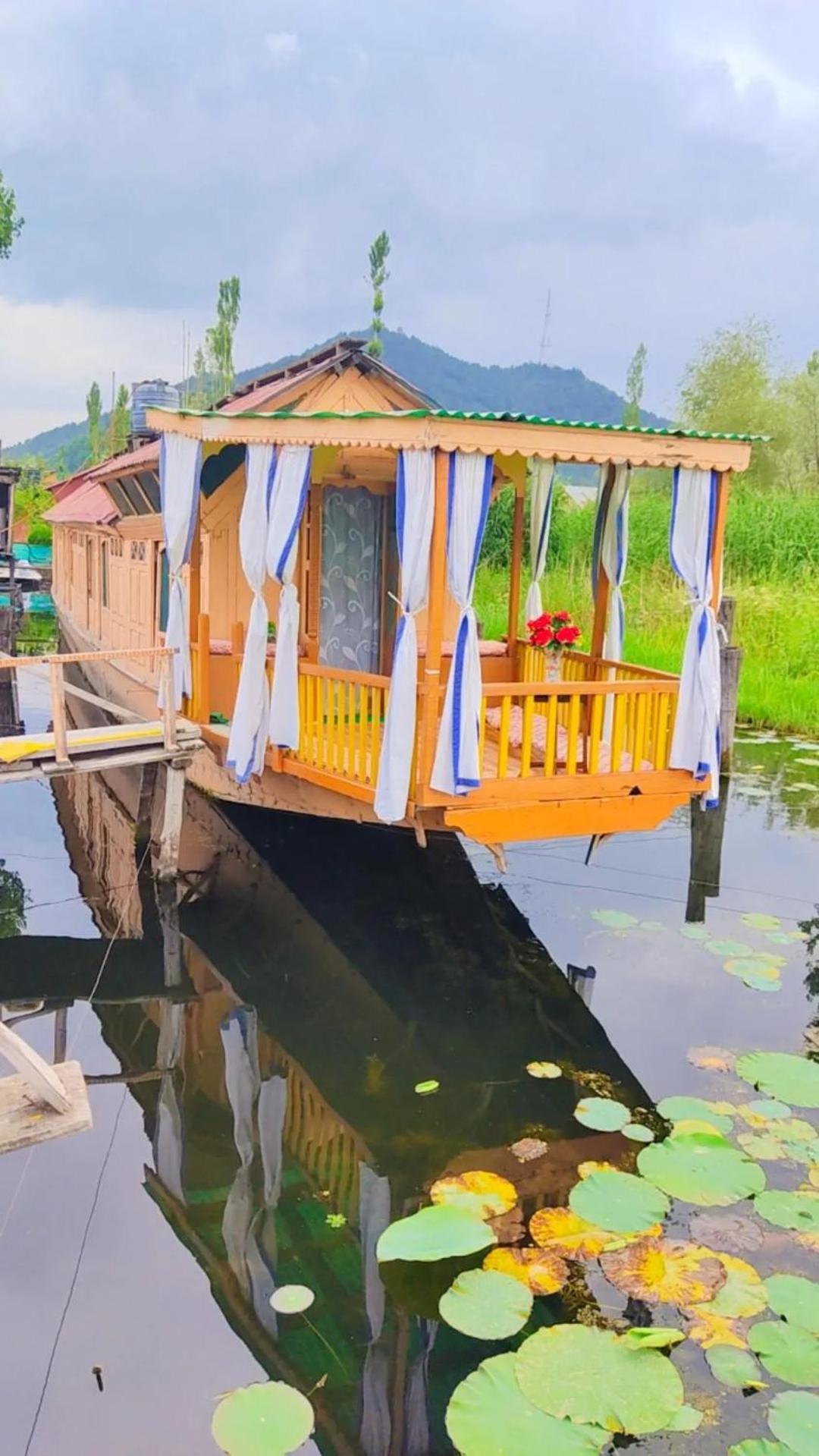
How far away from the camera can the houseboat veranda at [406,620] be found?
5625mm

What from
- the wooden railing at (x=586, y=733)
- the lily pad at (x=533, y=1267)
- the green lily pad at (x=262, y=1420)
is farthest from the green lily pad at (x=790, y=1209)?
the wooden railing at (x=586, y=733)

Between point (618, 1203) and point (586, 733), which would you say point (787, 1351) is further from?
point (586, 733)

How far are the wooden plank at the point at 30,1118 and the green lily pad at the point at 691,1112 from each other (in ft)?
8.45

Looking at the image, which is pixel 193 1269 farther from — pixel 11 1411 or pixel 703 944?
pixel 703 944

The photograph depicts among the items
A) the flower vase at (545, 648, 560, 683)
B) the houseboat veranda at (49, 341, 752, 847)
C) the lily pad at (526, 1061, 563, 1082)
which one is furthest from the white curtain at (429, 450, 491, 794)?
the flower vase at (545, 648, 560, 683)

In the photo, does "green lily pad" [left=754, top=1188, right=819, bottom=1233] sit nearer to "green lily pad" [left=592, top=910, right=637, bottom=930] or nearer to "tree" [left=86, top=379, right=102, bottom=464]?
"green lily pad" [left=592, top=910, right=637, bottom=930]

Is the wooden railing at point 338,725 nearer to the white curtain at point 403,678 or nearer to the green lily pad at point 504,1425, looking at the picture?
the white curtain at point 403,678

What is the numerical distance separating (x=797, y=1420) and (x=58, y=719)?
5432mm

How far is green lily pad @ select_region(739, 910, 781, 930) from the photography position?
713cm

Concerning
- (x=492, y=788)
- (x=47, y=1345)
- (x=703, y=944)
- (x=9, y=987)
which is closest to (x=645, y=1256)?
(x=47, y=1345)

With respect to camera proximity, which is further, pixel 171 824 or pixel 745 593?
pixel 745 593

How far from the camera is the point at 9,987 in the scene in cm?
624

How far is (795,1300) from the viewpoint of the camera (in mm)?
3605

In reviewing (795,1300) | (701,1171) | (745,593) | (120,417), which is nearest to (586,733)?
(701,1171)
